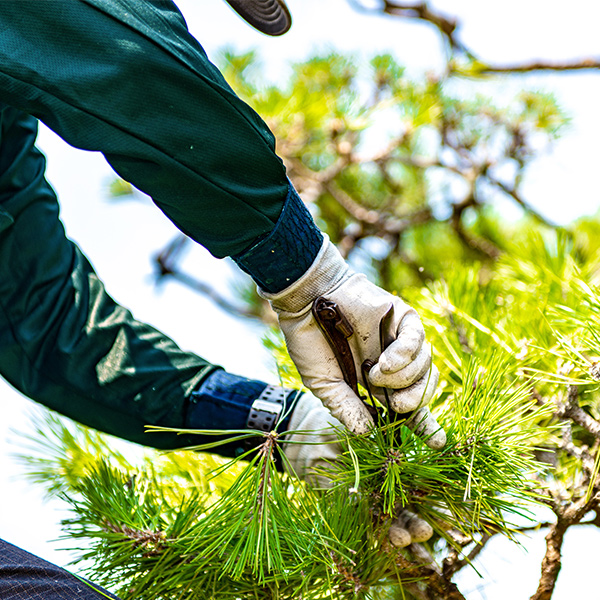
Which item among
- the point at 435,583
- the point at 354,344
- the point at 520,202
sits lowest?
the point at 435,583

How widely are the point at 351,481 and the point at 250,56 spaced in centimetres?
99

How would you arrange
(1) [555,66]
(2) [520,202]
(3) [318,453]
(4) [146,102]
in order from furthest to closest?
(2) [520,202] < (1) [555,66] < (3) [318,453] < (4) [146,102]

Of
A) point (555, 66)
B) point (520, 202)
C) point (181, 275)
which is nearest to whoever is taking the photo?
point (555, 66)

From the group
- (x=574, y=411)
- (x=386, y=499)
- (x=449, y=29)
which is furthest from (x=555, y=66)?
(x=386, y=499)

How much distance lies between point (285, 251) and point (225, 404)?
16 centimetres

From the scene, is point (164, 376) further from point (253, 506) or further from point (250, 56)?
point (250, 56)

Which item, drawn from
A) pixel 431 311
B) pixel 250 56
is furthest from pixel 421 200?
pixel 431 311

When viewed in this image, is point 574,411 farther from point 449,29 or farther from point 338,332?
point 449,29

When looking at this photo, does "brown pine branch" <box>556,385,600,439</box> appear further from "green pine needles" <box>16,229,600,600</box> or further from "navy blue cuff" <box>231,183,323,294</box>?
"navy blue cuff" <box>231,183,323,294</box>

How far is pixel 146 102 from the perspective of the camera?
1.25 ft

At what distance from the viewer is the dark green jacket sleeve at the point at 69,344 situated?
0.56m

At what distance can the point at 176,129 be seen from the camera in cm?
39

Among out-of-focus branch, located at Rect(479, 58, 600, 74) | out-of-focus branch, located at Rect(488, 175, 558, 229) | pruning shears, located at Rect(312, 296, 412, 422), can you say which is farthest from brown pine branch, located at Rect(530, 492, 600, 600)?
out-of-focus branch, located at Rect(488, 175, 558, 229)

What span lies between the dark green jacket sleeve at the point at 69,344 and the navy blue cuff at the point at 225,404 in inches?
0.5
